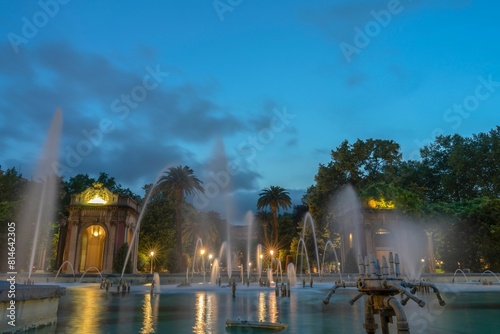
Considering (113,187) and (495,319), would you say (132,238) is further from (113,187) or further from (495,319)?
(495,319)

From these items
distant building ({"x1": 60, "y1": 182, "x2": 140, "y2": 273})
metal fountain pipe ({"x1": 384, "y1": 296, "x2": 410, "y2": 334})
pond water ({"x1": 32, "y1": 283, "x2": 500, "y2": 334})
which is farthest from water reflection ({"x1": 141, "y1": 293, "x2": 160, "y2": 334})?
distant building ({"x1": 60, "y1": 182, "x2": 140, "y2": 273})

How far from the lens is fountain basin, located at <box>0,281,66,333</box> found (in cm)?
896

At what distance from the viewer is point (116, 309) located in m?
16.8

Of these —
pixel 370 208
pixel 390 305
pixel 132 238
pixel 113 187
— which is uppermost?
pixel 113 187

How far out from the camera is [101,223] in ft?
153

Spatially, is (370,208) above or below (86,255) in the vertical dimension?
above

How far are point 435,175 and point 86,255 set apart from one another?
63.5 m

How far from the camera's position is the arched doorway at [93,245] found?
1994 inches

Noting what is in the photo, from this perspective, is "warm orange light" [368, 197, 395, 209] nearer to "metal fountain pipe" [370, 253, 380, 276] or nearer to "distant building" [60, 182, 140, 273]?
"distant building" [60, 182, 140, 273]

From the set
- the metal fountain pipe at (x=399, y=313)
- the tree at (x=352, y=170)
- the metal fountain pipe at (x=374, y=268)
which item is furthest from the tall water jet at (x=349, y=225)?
the metal fountain pipe at (x=399, y=313)

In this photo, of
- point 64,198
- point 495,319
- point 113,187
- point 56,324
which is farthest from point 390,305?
point 113,187

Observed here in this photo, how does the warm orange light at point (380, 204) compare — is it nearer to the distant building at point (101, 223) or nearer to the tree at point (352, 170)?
the tree at point (352, 170)

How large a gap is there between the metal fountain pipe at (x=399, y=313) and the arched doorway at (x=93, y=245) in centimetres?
4825

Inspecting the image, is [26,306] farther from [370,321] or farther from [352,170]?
[352,170]
